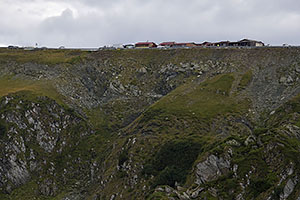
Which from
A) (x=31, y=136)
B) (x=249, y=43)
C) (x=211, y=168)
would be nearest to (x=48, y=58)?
(x=31, y=136)

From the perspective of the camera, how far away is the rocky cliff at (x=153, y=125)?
74.0 metres

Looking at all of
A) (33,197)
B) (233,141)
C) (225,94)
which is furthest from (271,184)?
(33,197)

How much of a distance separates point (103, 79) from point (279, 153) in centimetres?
9998

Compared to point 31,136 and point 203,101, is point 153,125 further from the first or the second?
point 31,136

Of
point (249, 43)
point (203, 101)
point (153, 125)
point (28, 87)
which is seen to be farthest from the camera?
point (249, 43)

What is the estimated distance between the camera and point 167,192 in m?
75.5

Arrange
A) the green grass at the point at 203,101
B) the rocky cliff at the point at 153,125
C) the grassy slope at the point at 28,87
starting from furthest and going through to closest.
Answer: the grassy slope at the point at 28,87
the green grass at the point at 203,101
the rocky cliff at the point at 153,125

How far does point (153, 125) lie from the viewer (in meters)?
109

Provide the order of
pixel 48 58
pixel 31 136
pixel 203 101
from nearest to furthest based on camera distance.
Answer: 1. pixel 31 136
2. pixel 203 101
3. pixel 48 58

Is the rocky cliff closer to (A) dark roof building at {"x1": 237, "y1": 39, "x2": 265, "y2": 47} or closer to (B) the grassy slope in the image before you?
(B) the grassy slope

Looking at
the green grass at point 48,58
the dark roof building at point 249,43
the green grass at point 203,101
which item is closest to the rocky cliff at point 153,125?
the green grass at point 203,101

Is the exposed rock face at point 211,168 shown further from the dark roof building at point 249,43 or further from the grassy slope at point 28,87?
the dark roof building at point 249,43

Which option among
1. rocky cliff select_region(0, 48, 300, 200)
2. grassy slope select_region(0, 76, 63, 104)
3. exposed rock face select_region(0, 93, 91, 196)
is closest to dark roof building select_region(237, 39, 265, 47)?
rocky cliff select_region(0, 48, 300, 200)

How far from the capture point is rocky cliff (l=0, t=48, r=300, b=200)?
73981 millimetres
